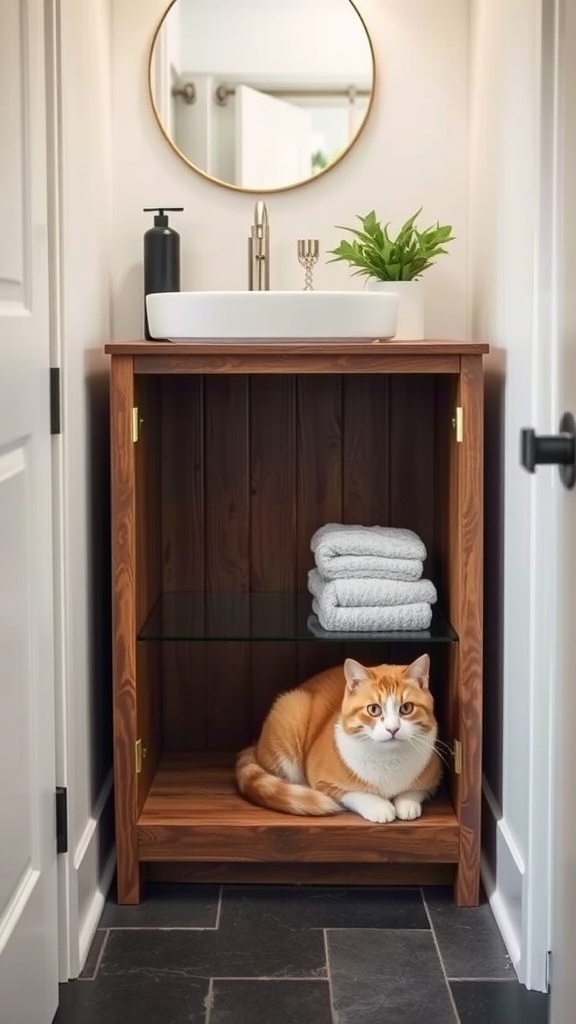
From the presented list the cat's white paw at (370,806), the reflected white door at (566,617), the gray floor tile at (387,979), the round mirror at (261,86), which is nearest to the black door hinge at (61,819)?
the gray floor tile at (387,979)

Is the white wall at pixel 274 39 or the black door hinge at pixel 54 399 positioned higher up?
the white wall at pixel 274 39

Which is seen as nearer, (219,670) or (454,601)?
(454,601)

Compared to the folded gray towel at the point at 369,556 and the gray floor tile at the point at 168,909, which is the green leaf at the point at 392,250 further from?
the gray floor tile at the point at 168,909

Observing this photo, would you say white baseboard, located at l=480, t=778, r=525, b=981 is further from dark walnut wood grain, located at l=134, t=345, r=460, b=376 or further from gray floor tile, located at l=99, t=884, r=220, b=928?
dark walnut wood grain, located at l=134, t=345, r=460, b=376

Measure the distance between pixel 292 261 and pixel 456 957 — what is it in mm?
1394

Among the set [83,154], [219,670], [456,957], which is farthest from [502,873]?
[83,154]

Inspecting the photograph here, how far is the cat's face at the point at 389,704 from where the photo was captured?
92.9 inches

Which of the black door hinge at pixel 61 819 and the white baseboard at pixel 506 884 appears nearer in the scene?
the black door hinge at pixel 61 819

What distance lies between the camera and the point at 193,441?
2.80 metres

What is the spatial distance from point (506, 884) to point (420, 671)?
397 millimetres

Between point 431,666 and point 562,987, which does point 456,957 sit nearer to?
point 431,666

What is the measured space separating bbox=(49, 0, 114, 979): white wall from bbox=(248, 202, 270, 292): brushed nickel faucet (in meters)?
0.29

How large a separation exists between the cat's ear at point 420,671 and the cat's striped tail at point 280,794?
0.27 meters

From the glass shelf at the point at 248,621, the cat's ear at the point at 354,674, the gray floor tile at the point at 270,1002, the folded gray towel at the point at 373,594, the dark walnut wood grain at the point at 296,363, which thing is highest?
the dark walnut wood grain at the point at 296,363
